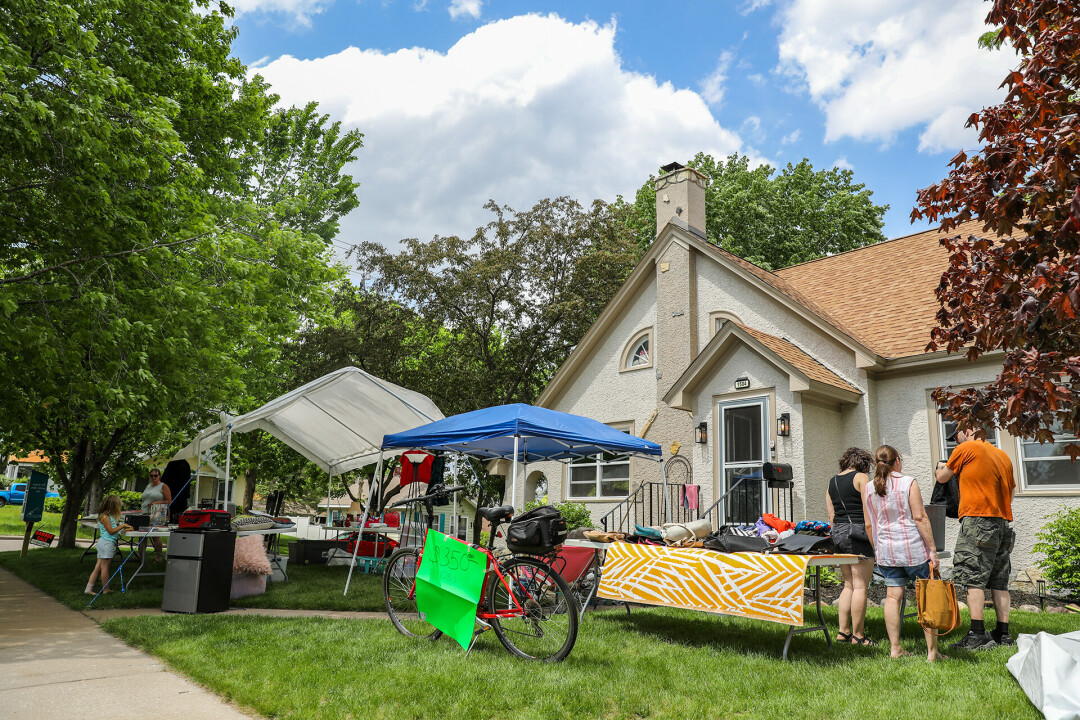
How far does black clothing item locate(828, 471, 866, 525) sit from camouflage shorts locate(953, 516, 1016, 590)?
2.82 feet

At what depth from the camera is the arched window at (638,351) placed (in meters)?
16.1

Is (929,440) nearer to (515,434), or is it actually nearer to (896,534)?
(896,534)

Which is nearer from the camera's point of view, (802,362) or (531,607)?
(531,607)

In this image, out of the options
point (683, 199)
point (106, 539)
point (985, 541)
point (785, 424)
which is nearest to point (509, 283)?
point (683, 199)

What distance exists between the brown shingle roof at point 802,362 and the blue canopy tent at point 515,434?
3.08 m

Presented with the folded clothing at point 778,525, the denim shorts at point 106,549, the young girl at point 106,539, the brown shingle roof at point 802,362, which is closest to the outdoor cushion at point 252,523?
the young girl at point 106,539

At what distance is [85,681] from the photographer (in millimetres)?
4852

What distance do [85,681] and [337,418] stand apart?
25.1 ft

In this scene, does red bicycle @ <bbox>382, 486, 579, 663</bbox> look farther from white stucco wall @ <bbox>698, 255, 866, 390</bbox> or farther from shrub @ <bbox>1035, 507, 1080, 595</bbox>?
white stucco wall @ <bbox>698, 255, 866, 390</bbox>

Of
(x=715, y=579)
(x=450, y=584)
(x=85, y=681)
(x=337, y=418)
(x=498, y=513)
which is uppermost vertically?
(x=337, y=418)

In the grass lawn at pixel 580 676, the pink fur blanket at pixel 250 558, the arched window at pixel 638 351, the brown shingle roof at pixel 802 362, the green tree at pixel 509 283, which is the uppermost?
the green tree at pixel 509 283

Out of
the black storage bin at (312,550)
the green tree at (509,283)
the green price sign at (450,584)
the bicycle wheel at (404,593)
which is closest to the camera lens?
the green price sign at (450,584)

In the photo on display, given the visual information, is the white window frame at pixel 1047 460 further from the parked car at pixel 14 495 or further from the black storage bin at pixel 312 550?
the parked car at pixel 14 495

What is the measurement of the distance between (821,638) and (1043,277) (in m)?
4.48
